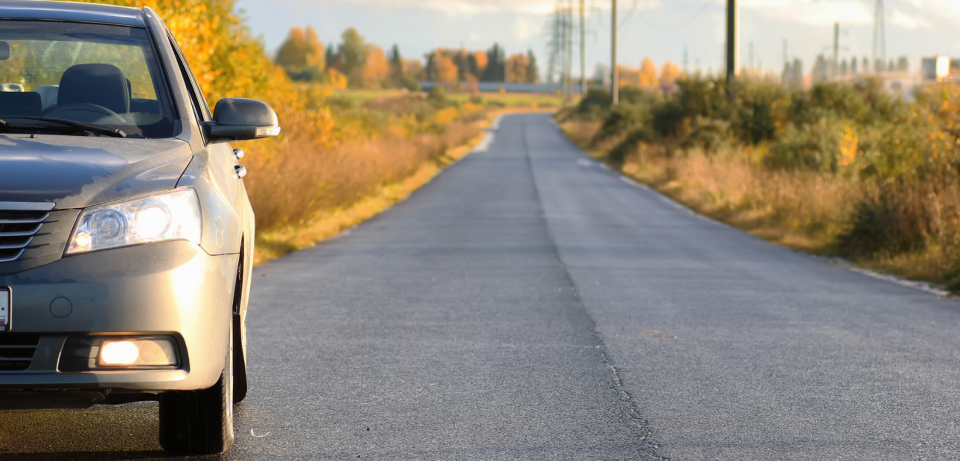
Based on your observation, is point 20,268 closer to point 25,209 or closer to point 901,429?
point 25,209

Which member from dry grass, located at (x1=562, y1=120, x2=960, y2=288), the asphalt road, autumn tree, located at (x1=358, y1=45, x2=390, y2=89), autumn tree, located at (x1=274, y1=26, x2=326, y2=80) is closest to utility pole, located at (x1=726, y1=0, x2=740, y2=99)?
dry grass, located at (x1=562, y1=120, x2=960, y2=288)

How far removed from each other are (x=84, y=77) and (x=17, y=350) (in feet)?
Result: 5.18

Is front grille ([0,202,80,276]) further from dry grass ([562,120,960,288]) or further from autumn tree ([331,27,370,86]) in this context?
autumn tree ([331,27,370,86])

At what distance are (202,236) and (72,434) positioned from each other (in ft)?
4.62

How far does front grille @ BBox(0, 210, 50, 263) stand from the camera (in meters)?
3.40

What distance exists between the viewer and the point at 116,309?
3.47 meters

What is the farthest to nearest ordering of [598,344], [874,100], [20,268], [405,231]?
[874,100], [405,231], [598,344], [20,268]

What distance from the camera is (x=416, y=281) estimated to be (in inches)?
420

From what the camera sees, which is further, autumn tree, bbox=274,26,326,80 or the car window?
autumn tree, bbox=274,26,326,80

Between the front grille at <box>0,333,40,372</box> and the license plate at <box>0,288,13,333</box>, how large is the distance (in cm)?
5

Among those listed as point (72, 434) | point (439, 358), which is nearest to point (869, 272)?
point (439, 358)

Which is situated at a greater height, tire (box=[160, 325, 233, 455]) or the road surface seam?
tire (box=[160, 325, 233, 455])

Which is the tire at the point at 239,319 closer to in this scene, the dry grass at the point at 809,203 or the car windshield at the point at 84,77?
the car windshield at the point at 84,77

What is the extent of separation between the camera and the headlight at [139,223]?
3508mm
